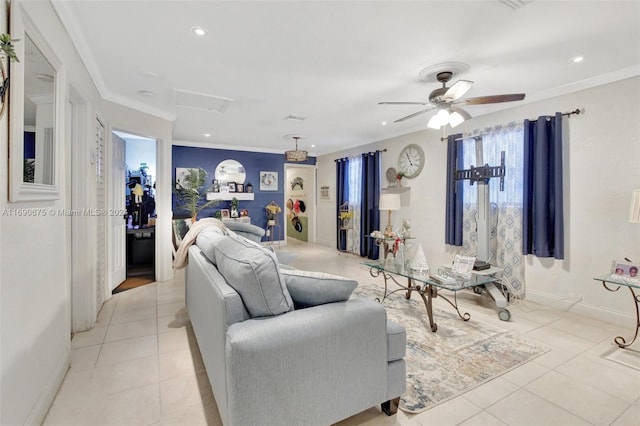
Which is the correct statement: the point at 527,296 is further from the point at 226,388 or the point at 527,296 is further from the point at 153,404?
the point at 153,404

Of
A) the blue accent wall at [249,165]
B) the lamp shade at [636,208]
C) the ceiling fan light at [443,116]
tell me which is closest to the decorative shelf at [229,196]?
the blue accent wall at [249,165]

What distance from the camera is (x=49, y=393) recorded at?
1.73 m

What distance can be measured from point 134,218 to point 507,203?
5.62 m

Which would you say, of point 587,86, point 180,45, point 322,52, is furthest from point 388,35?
point 587,86

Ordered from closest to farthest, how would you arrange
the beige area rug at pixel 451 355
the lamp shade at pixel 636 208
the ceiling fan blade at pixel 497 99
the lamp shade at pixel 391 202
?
the beige area rug at pixel 451 355 → the lamp shade at pixel 636 208 → the ceiling fan blade at pixel 497 99 → the lamp shade at pixel 391 202

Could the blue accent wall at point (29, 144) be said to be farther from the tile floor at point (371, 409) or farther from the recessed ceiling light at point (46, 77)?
the tile floor at point (371, 409)

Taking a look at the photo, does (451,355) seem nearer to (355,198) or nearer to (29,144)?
(29,144)

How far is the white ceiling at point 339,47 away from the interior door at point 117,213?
745 millimetres

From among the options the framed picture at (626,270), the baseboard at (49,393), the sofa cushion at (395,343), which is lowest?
the baseboard at (49,393)

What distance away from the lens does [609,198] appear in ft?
9.78

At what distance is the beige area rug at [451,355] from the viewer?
6.21ft

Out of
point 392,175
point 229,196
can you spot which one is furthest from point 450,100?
point 229,196

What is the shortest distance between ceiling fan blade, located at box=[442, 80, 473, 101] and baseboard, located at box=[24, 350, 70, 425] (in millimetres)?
3543

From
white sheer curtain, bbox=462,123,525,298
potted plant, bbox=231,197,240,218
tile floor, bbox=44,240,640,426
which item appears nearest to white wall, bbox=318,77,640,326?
white sheer curtain, bbox=462,123,525,298
